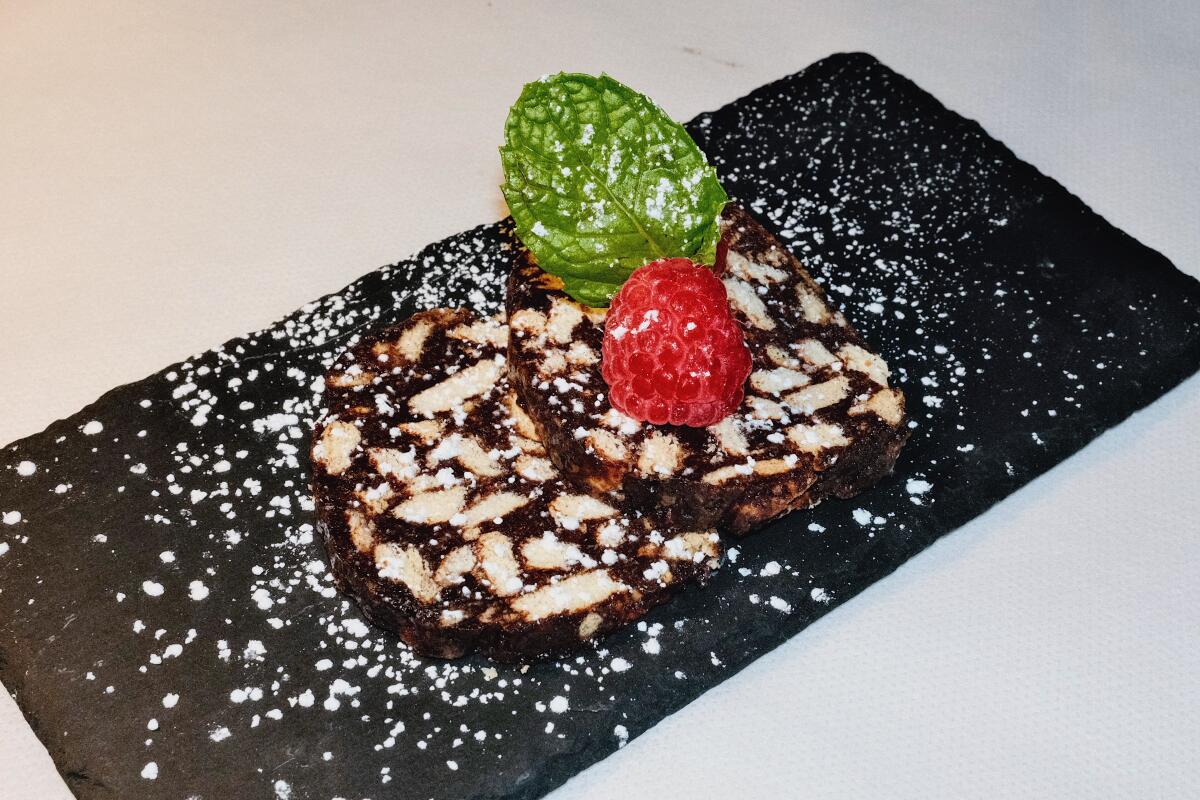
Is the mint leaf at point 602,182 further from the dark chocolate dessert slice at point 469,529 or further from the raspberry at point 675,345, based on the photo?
the dark chocolate dessert slice at point 469,529

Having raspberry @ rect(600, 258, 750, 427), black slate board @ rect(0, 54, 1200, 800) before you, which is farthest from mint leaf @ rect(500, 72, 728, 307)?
black slate board @ rect(0, 54, 1200, 800)

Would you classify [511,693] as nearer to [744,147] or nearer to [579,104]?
[579,104]

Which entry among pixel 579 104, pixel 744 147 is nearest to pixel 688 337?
pixel 579 104

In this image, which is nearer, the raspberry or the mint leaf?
the raspberry

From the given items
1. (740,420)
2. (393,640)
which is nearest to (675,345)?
(740,420)

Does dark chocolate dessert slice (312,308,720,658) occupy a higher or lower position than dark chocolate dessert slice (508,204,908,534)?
lower

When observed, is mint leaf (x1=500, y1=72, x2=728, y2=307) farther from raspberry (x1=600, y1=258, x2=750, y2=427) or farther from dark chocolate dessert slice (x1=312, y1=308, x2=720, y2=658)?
dark chocolate dessert slice (x1=312, y1=308, x2=720, y2=658)
